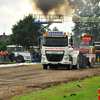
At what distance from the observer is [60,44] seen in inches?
939

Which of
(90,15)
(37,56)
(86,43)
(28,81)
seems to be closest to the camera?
(28,81)

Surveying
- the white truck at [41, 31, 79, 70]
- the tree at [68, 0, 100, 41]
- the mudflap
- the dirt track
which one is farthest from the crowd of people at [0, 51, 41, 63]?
the tree at [68, 0, 100, 41]

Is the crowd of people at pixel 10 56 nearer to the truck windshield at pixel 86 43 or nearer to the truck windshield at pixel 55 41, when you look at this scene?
the truck windshield at pixel 86 43

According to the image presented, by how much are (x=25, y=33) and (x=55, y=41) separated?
53.1 metres

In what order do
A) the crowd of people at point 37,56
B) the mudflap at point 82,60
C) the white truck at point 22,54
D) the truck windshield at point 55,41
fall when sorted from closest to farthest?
the truck windshield at point 55,41 < the mudflap at point 82,60 < the crowd of people at point 37,56 < the white truck at point 22,54

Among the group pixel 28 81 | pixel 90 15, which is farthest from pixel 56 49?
pixel 90 15

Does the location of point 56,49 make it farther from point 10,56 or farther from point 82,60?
point 10,56

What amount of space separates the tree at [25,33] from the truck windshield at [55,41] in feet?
165

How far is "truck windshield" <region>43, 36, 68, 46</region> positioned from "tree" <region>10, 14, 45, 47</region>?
50397 millimetres

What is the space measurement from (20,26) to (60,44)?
56.0 m

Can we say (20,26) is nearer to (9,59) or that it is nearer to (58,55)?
(9,59)

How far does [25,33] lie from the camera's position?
76438mm

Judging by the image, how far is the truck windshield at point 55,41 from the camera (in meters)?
23.8

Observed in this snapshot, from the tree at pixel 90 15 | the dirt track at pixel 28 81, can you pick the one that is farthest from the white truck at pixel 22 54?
the tree at pixel 90 15
